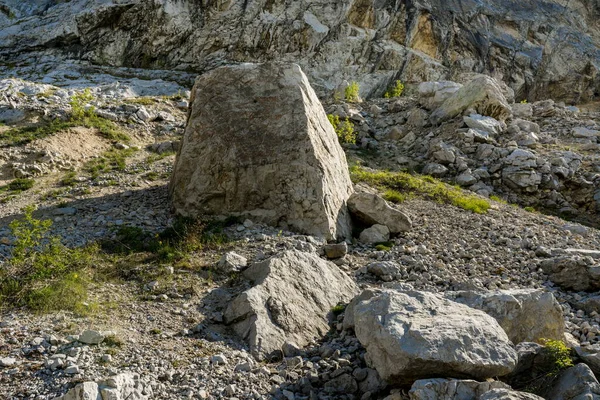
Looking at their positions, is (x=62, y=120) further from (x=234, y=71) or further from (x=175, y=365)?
(x=175, y=365)

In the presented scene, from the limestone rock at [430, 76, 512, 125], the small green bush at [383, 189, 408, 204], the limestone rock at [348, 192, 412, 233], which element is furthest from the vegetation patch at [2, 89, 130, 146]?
the limestone rock at [430, 76, 512, 125]

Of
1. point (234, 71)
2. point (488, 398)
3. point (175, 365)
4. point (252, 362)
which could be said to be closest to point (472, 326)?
point (488, 398)

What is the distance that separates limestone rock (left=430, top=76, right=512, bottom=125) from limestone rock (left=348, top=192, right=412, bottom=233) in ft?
38.8

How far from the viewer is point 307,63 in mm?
37438

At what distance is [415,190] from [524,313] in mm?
9097

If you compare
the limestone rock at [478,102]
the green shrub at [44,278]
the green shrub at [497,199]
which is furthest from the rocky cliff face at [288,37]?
the green shrub at [44,278]

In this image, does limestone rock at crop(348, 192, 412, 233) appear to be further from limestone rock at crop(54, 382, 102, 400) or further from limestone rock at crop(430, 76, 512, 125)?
limestone rock at crop(430, 76, 512, 125)

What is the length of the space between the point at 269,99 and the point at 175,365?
7596 mm

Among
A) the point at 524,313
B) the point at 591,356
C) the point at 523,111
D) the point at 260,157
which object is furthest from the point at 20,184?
the point at 523,111

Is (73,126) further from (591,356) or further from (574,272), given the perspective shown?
(591,356)

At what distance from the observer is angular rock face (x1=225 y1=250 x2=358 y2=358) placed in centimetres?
835

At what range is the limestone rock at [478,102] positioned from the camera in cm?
2405

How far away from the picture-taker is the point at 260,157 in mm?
12945

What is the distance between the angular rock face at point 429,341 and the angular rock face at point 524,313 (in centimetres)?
112
